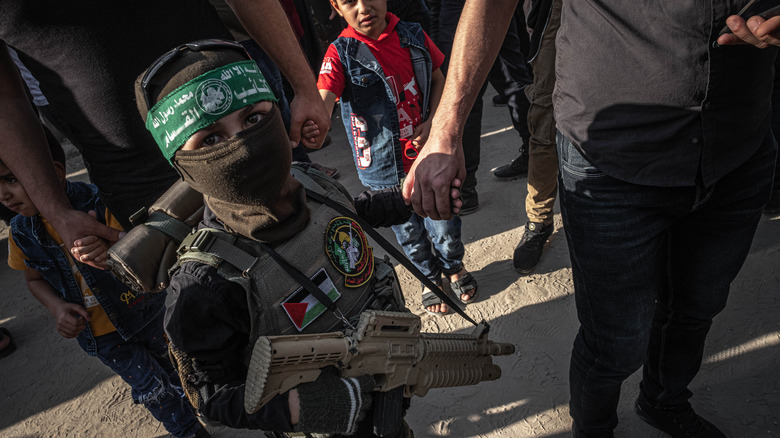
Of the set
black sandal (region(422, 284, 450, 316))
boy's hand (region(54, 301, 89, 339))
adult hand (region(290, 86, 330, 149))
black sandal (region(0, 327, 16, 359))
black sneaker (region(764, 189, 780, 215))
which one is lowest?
black sandal (region(0, 327, 16, 359))

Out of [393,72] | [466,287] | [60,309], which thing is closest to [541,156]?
[466,287]

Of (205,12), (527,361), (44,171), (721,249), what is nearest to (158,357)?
(44,171)

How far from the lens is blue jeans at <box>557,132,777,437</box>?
51.3 inches

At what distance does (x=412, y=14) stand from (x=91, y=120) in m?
1.99

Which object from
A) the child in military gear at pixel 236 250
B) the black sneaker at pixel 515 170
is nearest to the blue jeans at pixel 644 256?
the child in military gear at pixel 236 250

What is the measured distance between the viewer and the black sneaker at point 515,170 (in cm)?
374

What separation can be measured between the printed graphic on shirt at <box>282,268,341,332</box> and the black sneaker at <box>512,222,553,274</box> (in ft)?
5.87

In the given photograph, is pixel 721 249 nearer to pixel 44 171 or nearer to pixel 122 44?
pixel 122 44

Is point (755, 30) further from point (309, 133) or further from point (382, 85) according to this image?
A: point (382, 85)

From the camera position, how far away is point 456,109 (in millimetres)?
1426

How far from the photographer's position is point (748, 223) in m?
1.36

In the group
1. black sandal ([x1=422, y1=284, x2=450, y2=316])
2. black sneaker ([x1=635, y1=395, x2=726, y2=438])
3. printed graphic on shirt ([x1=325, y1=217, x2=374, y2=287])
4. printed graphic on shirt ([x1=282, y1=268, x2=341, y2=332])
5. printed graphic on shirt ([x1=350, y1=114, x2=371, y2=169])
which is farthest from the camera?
black sandal ([x1=422, y1=284, x2=450, y2=316])

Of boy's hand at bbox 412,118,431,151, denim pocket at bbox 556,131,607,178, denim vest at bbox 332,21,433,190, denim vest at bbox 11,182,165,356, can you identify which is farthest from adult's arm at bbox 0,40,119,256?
denim pocket at bbox 556,131,607,178

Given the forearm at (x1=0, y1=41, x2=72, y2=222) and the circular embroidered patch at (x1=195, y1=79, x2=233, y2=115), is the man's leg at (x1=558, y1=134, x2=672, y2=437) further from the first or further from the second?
the forearm at (x1=0, y1=41, x2=72, y2=222)
